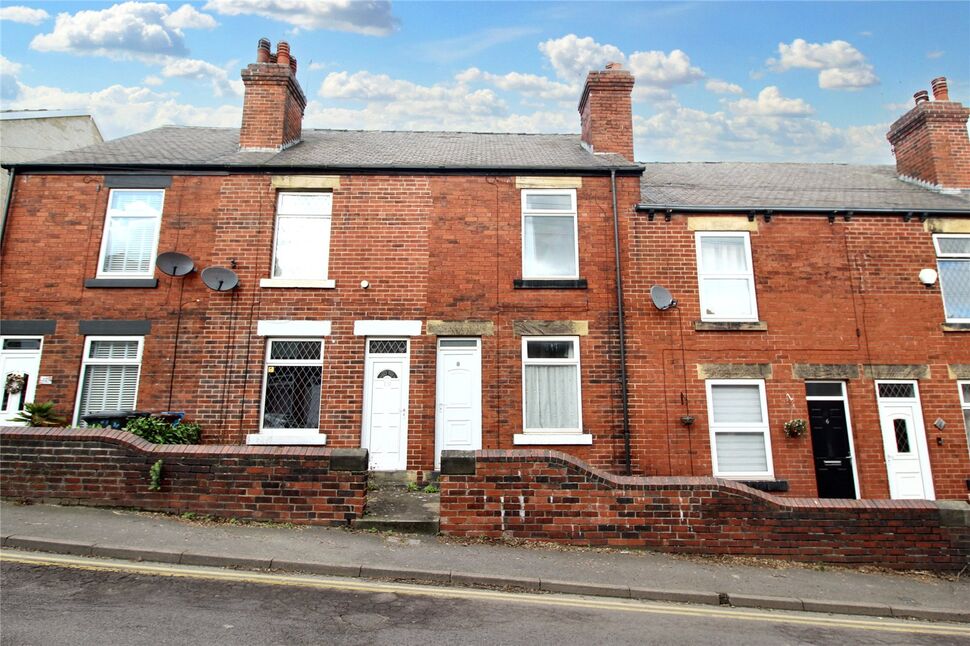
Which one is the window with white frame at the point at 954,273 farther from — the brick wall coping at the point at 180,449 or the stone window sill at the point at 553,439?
the brick wall coping at the point at 180,449

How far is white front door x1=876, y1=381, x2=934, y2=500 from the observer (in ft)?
33.9

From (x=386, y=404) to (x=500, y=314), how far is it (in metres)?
2.80

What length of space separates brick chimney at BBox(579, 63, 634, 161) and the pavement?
8.85 meters

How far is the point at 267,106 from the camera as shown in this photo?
12422mm

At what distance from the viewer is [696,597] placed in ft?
19.2

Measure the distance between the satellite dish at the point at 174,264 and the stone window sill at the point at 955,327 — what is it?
14.9 m

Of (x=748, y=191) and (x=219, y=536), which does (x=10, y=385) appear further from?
(x=748, y=191)

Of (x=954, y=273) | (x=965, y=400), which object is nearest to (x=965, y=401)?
(x=965, y=400)

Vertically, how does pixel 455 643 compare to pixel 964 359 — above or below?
below

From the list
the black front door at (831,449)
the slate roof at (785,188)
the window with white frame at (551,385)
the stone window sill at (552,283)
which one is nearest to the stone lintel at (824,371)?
the black front door at (831,449)

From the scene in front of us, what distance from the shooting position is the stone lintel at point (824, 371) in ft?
34.9

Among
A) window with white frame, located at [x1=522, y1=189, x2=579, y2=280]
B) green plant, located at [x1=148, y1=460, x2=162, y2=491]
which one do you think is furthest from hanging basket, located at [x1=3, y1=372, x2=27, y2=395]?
window with white frame, located at [x1=522, y1=189, x2=579, y2=280]

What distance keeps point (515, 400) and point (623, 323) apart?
2599 mm

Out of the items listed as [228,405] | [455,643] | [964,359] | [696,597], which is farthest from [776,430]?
[228,405]
